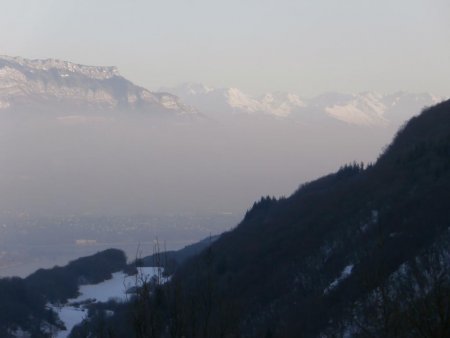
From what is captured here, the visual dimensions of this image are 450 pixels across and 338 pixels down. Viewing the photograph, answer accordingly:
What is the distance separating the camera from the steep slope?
21.5 meters

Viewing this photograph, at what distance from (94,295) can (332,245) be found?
2083 cm

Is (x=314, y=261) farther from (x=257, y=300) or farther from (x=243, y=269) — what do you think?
(x=243, y=269)

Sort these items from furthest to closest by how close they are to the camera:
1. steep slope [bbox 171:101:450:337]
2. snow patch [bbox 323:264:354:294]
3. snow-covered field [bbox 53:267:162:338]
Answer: snow-covered field [bbox 53:267:162:338], snow patch [bbox 323:264:354:294], steep slope [bbox 171:101:450:337]


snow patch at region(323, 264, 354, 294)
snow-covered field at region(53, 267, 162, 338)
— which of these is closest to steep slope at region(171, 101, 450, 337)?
snow patch at region(323, 264, 354, 294)

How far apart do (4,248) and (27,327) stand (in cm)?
6521

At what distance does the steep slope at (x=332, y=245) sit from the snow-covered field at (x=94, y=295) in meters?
4.87

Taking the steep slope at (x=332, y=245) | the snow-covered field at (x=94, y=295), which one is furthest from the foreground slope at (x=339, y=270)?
the snow-covered field at (x=94, y=295)

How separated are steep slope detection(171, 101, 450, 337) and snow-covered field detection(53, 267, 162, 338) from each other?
4.87 m

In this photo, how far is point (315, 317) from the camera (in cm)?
2219

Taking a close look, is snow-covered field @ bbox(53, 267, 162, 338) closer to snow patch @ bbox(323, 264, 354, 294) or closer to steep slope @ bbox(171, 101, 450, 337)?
steep slope @ bbox(171, 101, 450, 337)

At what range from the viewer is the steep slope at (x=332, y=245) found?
70.4ft

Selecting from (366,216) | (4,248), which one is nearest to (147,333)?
(366,216)

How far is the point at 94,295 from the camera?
4728 centimetres

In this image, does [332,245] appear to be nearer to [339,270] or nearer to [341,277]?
[339,270]
